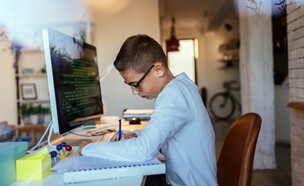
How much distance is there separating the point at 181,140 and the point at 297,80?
1.34 metres

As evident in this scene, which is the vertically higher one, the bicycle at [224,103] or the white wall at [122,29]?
the white wall at [122,29]

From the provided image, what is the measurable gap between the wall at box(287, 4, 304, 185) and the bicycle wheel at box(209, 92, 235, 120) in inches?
219

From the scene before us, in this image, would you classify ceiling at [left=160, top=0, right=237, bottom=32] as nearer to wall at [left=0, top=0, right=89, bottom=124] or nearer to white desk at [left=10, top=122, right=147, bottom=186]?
wall at [left=0, top=0, right=89, bottom=124]

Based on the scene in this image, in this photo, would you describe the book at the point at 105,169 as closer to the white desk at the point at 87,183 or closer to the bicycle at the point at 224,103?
the white desk at the point at 87,183

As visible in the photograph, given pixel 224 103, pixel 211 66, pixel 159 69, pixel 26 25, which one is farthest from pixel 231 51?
pixel 159 69

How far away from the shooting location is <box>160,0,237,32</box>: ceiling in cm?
525

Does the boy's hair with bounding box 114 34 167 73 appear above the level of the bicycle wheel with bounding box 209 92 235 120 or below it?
above

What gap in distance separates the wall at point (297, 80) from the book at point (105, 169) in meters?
1.30

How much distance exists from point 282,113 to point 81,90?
3.70 meters

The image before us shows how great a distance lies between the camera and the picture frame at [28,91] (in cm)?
412

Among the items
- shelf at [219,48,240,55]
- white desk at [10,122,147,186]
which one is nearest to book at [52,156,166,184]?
white desk at [10,122,147,186]

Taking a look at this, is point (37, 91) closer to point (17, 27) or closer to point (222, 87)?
point (17, 27)

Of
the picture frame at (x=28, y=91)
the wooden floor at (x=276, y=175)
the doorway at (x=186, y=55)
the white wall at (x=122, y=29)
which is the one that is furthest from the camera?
the doorway at (x=186, y=55)


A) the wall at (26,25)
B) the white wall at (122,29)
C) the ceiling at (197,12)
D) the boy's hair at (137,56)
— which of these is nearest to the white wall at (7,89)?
the wall at (26,25)
